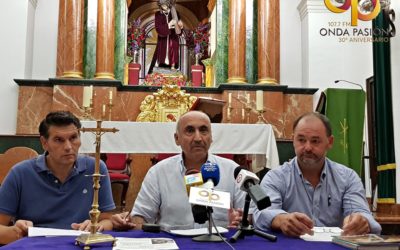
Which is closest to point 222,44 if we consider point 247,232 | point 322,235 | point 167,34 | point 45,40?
point 167,34

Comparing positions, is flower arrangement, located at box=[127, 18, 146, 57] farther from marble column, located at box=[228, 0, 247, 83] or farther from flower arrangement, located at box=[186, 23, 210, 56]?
marble column, located at box=[228, 0, 247, 83]

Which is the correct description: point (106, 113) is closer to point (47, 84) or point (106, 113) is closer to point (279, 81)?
point (47, 84)

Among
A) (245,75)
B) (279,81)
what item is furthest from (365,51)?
(245,75)

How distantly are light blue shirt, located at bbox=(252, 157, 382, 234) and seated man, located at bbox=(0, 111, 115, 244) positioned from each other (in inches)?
33.7

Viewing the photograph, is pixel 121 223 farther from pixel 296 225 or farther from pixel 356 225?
pixel 356 225

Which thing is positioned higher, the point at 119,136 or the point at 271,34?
the point at 271,34

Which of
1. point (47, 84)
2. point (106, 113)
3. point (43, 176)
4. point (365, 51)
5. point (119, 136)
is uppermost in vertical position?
point (365, 51)

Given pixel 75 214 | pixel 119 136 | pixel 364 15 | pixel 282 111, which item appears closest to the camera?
pixel 75 214

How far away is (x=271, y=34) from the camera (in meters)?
7.38

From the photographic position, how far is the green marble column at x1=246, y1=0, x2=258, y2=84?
748 cm

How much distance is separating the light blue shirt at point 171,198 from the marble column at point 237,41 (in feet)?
16.5

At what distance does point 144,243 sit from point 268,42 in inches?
245

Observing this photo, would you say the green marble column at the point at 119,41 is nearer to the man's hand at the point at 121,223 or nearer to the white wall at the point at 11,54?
the white wall at the point at 11,54

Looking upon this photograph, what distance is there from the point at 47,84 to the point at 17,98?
49 centimetres
